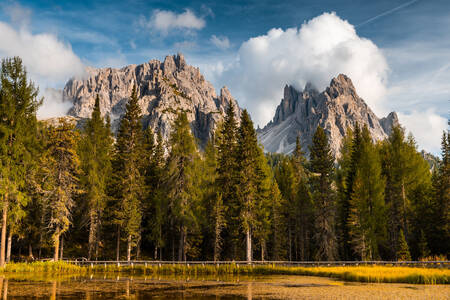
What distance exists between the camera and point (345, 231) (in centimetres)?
4222

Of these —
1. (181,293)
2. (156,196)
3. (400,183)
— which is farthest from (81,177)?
(400,183)

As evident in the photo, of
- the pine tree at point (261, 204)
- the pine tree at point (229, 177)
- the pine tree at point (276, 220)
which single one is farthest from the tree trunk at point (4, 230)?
the pine tree at point (276, 220)

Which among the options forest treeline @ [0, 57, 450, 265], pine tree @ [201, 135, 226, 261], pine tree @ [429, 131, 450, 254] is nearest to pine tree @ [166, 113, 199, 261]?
forest treeline @ [0, 57, 450, 265]

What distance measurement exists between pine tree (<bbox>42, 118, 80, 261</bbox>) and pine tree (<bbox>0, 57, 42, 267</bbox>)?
283 cm

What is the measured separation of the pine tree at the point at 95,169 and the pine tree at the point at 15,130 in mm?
7954

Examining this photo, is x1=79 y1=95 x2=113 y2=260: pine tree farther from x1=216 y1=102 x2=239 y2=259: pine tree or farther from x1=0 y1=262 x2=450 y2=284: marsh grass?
x1=216 y1=102 x2=239 y2=259: pine tree

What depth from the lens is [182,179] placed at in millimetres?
37094

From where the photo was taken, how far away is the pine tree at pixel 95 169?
36250mm

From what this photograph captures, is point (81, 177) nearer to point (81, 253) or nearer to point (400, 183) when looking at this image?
point (81, 253)

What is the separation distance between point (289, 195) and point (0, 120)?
36266 mm

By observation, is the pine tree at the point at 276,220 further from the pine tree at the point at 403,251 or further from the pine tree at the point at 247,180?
the pine tree at the point at 403,251

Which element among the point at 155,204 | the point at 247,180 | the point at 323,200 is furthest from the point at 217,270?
the point at 155,204

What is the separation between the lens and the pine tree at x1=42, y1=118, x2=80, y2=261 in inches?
1225

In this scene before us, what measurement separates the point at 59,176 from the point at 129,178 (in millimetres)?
7296
